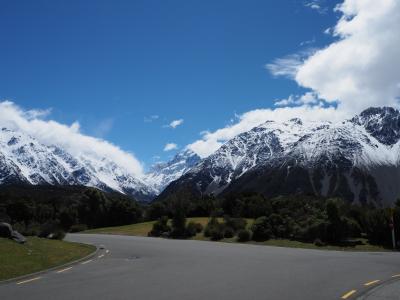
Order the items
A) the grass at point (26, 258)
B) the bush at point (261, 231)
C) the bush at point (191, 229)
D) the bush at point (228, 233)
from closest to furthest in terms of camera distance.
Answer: the grass at point (26, 258) → the bush at point (261, 231) → the bush at point (228, 233) → the bush at point (191, 229)

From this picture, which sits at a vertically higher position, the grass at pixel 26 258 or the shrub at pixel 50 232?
the shrub at pixel 50 232

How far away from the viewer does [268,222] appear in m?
48.8

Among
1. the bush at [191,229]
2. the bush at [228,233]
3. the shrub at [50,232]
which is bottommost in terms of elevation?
the shrub at [50,232]

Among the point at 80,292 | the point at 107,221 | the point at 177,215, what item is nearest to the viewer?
the point at 80,292

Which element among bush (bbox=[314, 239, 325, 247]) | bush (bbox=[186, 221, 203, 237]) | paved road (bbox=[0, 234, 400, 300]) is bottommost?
paved road (bbox=[0, 234, 400, 300])

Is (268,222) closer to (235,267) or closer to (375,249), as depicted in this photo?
(375,249)

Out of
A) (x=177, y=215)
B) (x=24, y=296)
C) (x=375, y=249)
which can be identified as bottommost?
(x=24, y=296)

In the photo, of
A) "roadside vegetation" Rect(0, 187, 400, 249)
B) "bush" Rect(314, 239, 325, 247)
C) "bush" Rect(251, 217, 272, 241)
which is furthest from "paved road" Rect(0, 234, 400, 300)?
"bush" Rect(251, 217, 272, 241)

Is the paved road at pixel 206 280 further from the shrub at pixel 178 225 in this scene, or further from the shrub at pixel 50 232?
the shrub at pixel 178 225

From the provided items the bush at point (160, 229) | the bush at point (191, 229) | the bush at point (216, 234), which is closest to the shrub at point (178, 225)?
the bush at point (191, 229)

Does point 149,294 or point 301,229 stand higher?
point 301,229

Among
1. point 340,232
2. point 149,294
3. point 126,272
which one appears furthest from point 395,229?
point 149,294

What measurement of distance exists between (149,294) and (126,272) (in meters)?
5.66

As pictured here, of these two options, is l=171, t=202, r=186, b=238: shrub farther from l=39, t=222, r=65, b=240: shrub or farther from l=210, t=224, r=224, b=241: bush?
l=39, t=222, r=65, b=240: shrub
